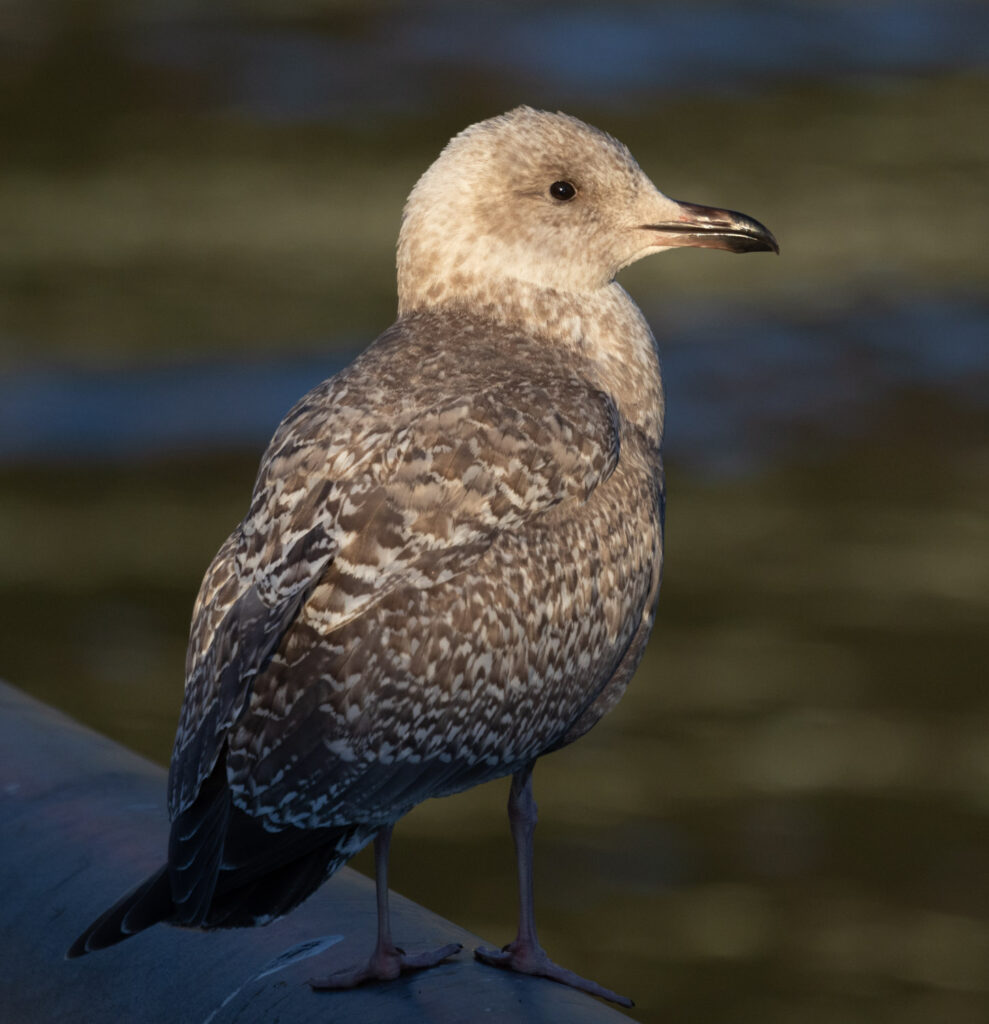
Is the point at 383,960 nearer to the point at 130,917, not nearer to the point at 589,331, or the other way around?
the point at 130,917

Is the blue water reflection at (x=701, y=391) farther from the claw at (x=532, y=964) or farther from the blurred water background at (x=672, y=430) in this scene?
the claw at (x=532, y=964)

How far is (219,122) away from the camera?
2430 centimetres

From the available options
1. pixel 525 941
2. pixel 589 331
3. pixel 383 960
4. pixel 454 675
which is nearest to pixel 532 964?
pixel 525 941

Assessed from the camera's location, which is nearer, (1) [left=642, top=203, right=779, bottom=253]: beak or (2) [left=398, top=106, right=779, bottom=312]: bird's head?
(2) [left=398, top=106, right=779, bottom=312]: bird's head

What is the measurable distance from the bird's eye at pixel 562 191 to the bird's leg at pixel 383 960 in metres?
1.93

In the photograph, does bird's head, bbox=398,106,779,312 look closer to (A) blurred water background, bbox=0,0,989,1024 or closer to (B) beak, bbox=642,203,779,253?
(B) beak, bbox=642,203,779,253

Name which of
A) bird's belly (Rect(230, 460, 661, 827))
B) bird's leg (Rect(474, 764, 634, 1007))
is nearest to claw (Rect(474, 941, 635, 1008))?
bird's leg (Rect(474, 764, 634, 1007))

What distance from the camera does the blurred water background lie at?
12.7 meters

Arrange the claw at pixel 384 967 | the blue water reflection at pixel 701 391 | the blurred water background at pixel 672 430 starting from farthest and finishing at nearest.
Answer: the blue water reflection at pixel 701 391 → the blurred water background at pixel 672 430 → the claw at pixel 384 967

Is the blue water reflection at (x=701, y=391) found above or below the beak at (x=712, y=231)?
below

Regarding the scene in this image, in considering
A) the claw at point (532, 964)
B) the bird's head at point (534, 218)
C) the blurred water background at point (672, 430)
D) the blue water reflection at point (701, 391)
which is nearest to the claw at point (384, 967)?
the claw at point (532, 964)

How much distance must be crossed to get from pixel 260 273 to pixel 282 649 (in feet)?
59.7

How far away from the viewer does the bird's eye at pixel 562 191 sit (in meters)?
5.38

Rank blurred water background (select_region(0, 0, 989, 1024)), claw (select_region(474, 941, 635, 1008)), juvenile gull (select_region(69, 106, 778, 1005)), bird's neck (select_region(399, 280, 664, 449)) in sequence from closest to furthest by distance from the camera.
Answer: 1. juvenile gull (select_region(69, 106, 778, 1005))
2. claw (select_region(474, 941, 635, 1008))
3. bird's neck (select_region(399, 280, 664, 449))
4. blurred water background (select_region(0, 0, 989, 1024))
